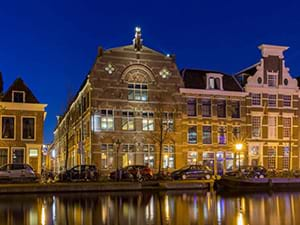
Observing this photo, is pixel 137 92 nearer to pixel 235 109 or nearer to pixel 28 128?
pixel 235 109

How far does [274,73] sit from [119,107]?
23223 mm

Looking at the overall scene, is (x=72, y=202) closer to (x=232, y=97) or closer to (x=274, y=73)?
(x=232, y=97)

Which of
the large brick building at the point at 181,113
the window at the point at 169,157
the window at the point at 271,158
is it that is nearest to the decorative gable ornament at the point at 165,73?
the large brick building at the point at 181,113

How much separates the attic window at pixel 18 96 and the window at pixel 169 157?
1871 centimetres

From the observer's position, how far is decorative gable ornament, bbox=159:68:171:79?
61781 millimetres

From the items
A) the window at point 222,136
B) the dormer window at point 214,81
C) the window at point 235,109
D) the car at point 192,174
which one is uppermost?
the dormer window at point 214,81

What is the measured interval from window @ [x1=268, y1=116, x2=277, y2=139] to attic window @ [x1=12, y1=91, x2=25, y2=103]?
33145 millimetres

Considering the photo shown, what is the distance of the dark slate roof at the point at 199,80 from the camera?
2499 inches

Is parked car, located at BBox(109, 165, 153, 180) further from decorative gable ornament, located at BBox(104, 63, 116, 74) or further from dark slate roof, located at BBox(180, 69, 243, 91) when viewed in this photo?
dark slate roof, located at BBox(180, 69, 243, 91)

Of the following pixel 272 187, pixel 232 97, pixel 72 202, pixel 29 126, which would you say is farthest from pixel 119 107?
pixel 72 202

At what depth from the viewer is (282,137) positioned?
216ft

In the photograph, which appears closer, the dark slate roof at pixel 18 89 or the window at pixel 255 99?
the dark slate roof at pixel 18 89

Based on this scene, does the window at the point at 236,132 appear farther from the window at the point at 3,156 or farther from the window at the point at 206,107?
the window at the point at 3,156

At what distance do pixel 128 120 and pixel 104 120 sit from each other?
309cm
